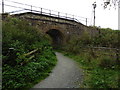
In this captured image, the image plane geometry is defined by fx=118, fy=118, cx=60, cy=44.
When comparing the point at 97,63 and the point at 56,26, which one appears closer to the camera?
the point at 97,63

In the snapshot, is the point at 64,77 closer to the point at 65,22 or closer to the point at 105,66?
the point at 105,66

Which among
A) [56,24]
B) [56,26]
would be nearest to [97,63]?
[56,26]

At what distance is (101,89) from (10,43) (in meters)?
5.26

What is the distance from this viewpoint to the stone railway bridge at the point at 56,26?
1440cm

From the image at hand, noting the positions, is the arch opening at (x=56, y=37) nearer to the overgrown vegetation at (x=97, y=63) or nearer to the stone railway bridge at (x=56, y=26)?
the stone railway bridge at (x=56, y=26)

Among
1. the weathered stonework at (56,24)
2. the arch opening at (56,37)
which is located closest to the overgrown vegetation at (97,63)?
the weathered stonework at (56,24)

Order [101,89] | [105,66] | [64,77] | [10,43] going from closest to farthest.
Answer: [101,89]
[64,77]
[10,43]
[105,66]

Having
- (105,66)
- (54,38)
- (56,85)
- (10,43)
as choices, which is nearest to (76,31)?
(54,38)

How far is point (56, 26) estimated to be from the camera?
55.7 ft

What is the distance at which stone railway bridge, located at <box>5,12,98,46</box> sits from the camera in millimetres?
14402

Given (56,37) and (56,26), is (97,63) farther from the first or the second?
(56,37)

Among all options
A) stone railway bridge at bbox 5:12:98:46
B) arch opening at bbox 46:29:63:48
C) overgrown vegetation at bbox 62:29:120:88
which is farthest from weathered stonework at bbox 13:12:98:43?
overgrown vegetation at bbox 62:29:120:88

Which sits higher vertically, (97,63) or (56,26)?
(56,26)

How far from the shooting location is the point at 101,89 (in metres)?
4.37
